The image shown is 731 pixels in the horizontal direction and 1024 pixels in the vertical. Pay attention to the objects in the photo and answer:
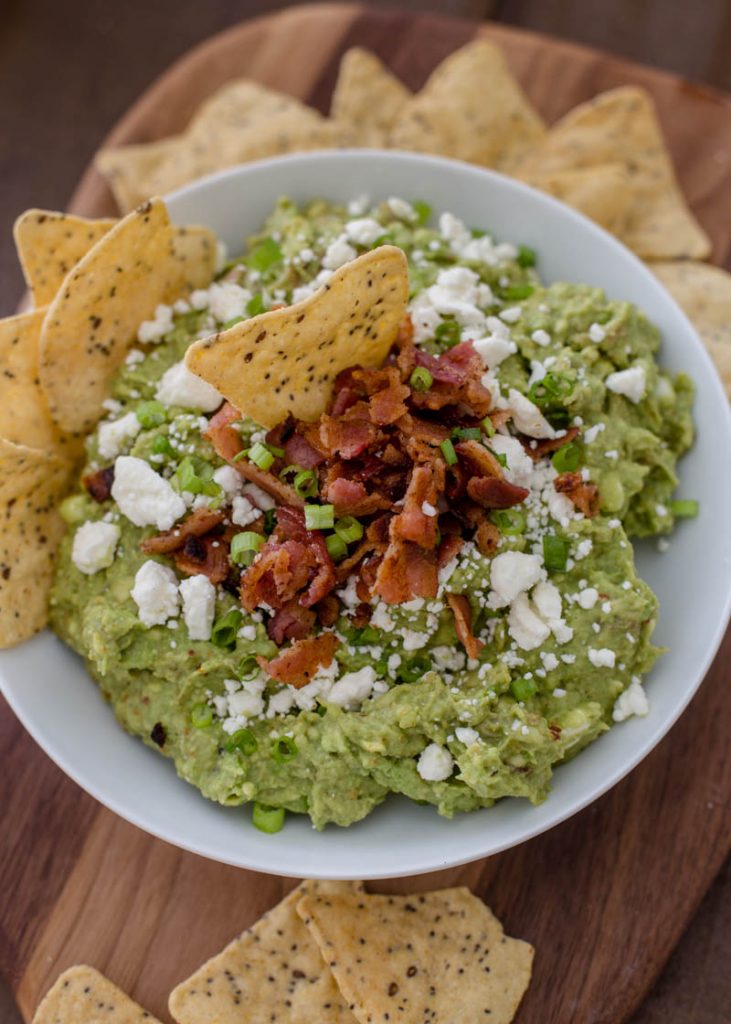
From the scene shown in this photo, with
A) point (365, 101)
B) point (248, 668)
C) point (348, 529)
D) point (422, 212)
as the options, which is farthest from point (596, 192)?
point (248, 668)

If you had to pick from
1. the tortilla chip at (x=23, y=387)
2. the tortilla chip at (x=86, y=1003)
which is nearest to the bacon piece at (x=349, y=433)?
the tortilla chip at (x=23, y=387)

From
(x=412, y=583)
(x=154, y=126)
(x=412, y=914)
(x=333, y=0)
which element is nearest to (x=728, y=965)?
(x=412, y=914)

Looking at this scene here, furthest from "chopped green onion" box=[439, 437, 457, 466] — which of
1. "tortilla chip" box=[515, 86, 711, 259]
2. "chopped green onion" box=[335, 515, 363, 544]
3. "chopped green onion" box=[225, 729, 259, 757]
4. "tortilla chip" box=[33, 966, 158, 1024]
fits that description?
"tortilla chip" box=[33, 966, 158, 1024]

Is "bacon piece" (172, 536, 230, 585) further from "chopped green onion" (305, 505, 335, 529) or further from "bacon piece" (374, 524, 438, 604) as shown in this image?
"bacon piece" (374, 524, 438, 604)

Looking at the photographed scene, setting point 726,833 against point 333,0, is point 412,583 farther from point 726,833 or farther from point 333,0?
point 333,0

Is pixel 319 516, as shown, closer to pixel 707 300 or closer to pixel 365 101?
pixel 707 300

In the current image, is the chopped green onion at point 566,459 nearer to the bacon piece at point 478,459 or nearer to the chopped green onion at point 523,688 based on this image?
the bacon piece at point 478,459

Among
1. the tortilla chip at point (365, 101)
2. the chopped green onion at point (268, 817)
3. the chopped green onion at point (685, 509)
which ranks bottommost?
the chopped green onion at point (268, 817)

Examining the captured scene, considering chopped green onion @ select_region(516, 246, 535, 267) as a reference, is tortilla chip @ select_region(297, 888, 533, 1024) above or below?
below
